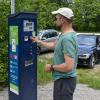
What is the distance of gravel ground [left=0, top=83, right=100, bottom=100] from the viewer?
350 inches

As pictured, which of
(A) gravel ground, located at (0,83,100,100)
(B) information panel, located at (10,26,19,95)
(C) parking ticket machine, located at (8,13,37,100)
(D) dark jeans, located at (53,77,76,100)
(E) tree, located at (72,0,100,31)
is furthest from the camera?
(E) tree, located at (72,0,100,31)

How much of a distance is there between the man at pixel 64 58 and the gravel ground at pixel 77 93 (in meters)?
3.67

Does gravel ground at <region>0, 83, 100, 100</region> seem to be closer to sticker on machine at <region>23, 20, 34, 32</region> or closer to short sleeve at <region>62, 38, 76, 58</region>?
sticker on machine at <region>23, 20, 34, 32</region>

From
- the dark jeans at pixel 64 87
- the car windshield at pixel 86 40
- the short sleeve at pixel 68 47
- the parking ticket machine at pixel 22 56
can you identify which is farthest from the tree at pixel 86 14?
the short sleeve at pixel 68 47

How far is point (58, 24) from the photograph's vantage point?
5.05m

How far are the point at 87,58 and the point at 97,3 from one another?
32761 millimetres

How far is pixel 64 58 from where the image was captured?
16.4ft

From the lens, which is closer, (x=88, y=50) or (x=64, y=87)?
(x=64, y=87)

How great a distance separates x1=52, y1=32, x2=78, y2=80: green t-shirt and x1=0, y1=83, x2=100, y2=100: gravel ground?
12.3 ft

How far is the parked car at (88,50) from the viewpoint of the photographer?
16047 millimetres

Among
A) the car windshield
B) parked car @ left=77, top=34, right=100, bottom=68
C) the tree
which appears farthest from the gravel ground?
the tree

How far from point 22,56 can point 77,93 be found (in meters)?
3.39

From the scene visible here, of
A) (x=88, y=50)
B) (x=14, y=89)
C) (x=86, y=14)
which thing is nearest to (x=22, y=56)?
(x=14, y=89)

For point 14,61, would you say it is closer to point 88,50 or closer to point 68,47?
point 68,47
